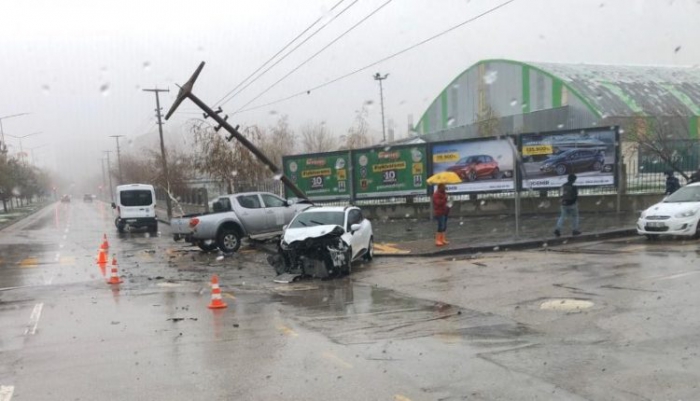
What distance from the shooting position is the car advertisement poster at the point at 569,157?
2050cm

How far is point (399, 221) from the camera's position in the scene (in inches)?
900

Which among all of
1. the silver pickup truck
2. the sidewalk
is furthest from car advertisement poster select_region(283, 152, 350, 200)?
the silver pickup truck

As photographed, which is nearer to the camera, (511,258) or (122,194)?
(511,258)

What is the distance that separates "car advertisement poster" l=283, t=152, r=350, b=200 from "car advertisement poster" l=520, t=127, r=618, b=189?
23.9 ft

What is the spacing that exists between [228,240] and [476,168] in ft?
33.1

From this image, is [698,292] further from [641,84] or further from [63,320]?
[641,84]

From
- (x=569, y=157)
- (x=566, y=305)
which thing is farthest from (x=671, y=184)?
(x=566, y=305)

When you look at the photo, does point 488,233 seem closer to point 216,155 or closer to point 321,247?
point 321,247

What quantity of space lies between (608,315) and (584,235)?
8847 mm

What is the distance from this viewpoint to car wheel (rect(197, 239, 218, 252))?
1778 centimetres

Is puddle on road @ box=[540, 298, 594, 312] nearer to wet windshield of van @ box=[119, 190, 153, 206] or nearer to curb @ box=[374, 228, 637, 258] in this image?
curb @ box=[374, 228, 637, 258]

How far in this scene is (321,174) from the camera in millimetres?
24125

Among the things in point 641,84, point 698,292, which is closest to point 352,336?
point 698,292

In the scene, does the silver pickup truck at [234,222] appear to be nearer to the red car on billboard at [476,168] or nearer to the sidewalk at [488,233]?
the sidewalk at [488,233]
